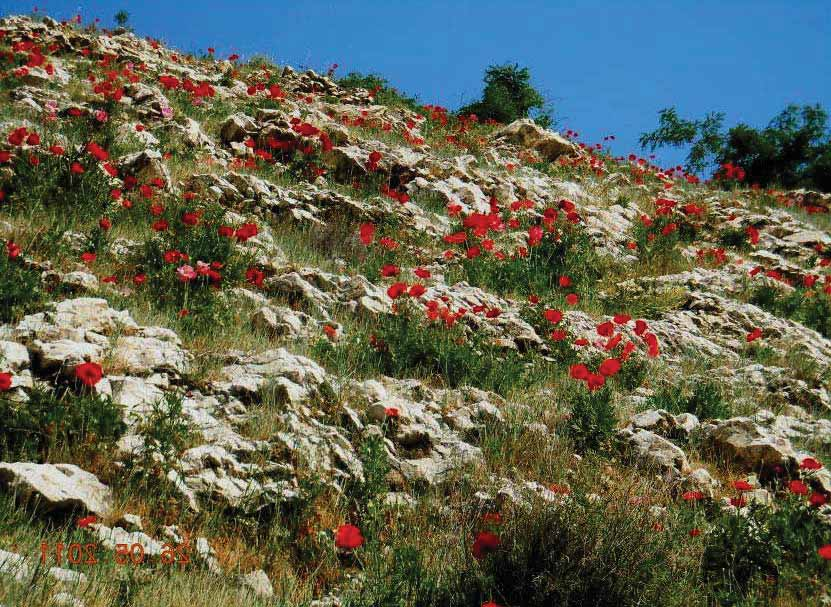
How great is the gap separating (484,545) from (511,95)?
826 inches

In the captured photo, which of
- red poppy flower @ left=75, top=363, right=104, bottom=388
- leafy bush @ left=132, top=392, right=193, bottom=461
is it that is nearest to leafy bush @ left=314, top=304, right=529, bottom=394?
leafy bush @ left=132, top=392, right=193, bottom=461

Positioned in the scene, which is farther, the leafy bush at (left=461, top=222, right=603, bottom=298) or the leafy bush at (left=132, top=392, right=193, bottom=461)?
the leafy bush at (left=461, top=222, right=603, bottom=298)

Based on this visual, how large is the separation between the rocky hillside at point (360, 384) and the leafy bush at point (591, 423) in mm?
34

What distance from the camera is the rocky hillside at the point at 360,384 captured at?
119 inches

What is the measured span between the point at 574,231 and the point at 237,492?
7469mm

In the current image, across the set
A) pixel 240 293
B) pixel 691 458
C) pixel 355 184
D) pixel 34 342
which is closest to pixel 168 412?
pixel 34 342

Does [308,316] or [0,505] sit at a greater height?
[308,316]

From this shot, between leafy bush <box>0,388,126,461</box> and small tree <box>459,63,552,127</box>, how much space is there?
1885 centimetres

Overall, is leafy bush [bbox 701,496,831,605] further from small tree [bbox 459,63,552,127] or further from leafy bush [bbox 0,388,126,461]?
Answer: small tree [bbox 459,63,552,127]

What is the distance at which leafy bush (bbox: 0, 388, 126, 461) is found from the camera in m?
3.16

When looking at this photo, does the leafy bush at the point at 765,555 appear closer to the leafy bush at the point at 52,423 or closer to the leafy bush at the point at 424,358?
the leafy bush at the point at 424,358

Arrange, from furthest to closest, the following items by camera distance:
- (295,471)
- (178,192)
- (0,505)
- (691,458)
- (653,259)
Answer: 1. (653,259)
2. (178,192)
3. (691,458)
4. (295,471)
5. (0,505)

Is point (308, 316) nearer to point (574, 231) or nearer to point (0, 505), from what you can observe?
point (0, 505)

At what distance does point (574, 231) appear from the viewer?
956 centimetres
